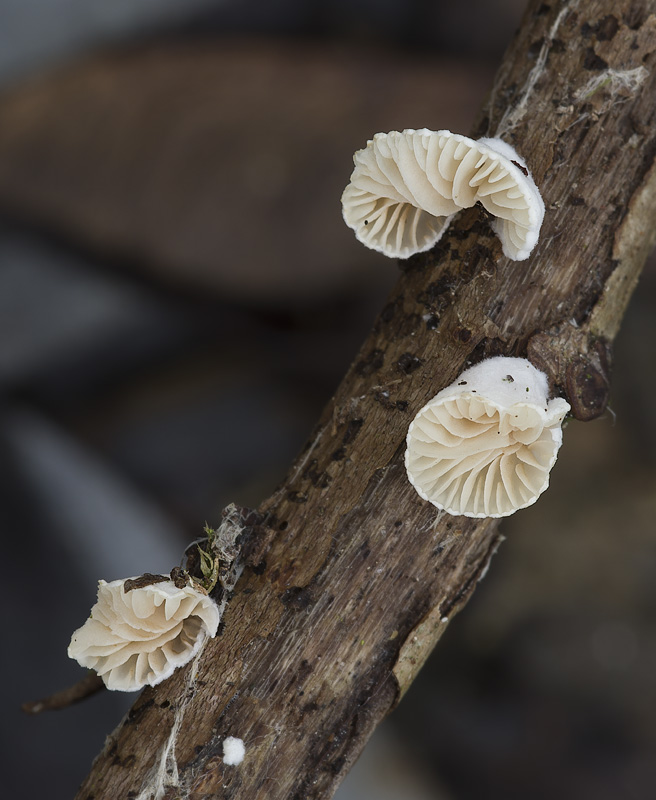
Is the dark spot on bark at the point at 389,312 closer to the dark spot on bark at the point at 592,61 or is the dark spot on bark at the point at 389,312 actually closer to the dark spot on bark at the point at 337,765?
the dark spot on bark at the point at 592,61

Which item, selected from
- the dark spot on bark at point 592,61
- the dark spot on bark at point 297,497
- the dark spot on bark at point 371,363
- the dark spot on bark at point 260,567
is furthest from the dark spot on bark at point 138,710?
the dark spot on bark at point 592,61

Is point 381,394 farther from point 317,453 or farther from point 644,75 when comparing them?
point 644,75

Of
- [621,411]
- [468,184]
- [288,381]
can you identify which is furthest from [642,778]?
[468,184]

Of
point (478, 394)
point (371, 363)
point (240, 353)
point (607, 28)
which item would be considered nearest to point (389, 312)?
point (371, 363)

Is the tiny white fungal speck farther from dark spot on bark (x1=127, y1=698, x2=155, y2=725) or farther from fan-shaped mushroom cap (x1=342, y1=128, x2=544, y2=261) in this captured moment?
fan-shaped mushroom cap (x1=342, y1=128, x2=544, y2=261)

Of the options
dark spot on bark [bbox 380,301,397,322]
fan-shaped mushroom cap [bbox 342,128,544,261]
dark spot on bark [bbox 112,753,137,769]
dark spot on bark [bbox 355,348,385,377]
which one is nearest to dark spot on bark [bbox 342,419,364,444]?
dark spot on bark [bbox 355,348,385,377]
